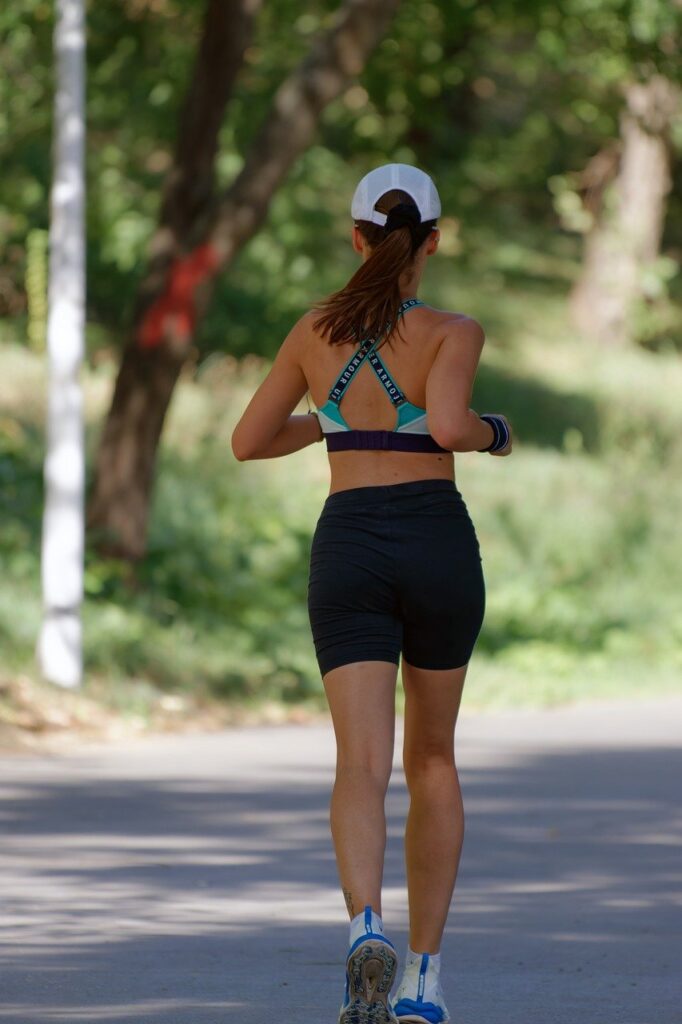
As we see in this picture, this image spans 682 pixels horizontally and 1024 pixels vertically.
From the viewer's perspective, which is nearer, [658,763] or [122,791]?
[122,791]

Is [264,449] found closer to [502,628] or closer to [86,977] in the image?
[86,977]

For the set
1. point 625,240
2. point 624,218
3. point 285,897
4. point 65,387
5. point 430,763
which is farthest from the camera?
point 624,218

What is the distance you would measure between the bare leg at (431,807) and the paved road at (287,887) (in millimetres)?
405

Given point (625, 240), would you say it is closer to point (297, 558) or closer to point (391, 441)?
point (297, 558)

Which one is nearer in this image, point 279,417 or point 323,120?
point 279,417

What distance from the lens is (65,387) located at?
12438mm

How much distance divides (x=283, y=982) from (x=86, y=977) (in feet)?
1.71

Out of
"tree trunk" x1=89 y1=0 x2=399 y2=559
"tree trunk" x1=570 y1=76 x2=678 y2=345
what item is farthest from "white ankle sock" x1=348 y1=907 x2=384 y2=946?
"tree trunk" x1=570 y1=76 x2=678 y2=345

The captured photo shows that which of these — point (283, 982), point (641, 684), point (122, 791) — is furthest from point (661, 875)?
point (641, 684)

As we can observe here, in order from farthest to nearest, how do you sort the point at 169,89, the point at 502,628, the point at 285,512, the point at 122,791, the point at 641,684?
the point at 169,89 < the point at 285,512 < the point at 502,628 < the point at 641,684 < the point at 122,791

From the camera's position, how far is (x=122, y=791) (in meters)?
9.65

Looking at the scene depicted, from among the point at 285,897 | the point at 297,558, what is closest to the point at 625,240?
the point at 297,558

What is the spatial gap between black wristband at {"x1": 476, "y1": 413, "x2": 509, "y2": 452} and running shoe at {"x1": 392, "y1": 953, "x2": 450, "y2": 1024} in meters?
1.19

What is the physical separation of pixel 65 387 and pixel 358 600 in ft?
25.8
